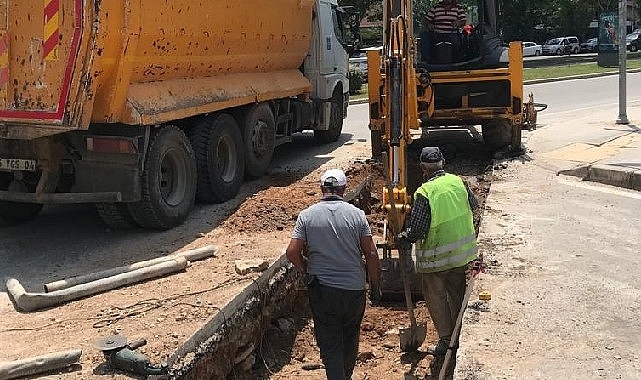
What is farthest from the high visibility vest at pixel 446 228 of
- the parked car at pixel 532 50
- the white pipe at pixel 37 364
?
the parked car at pixel 532 50

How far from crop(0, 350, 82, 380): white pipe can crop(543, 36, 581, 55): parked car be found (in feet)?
169

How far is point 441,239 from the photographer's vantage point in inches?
216

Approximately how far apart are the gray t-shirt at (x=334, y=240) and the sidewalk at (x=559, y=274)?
929 millimetres

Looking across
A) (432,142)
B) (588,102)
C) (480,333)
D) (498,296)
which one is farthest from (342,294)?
(588,102)

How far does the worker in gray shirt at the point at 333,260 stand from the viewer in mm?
4754

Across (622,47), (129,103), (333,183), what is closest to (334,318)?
(333,183)

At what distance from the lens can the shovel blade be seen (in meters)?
5.96

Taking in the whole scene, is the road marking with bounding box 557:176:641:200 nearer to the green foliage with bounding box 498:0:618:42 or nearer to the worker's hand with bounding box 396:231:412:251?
the worker's hand with bounding box 396:231:412:251

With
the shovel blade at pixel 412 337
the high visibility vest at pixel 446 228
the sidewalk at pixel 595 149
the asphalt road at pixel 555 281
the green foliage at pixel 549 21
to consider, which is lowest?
the shovel blade at pixel 412 337

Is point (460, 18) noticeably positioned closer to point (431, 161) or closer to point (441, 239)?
point (431, 161)

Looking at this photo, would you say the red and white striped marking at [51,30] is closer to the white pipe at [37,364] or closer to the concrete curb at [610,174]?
the white pipe at [37,364]

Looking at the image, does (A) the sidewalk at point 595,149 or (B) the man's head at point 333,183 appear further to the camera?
(A) the sidewalk at point 595,149

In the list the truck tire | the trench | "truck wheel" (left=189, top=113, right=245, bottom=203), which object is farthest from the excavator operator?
the truck tire

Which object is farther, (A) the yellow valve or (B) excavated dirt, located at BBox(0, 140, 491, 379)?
(A) the yellow valve
